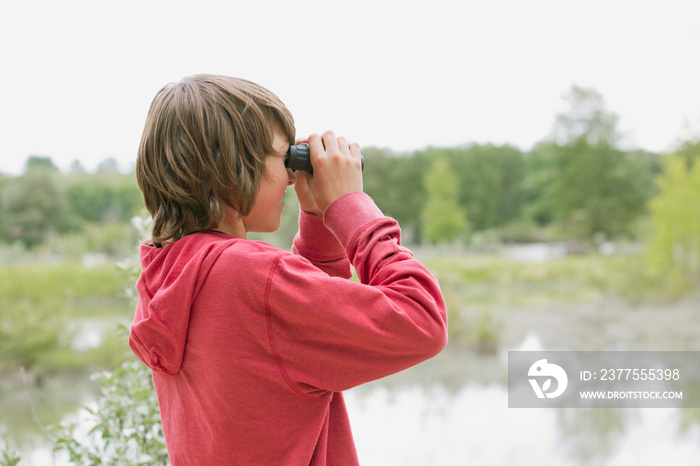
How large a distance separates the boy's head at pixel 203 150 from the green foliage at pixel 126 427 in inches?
23.3

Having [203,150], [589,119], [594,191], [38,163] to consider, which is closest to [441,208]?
[594,191]

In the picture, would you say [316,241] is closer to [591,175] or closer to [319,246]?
[319,246]

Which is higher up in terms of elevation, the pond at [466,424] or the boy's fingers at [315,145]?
the boy's fingers at [315,145]

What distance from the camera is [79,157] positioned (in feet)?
10.4

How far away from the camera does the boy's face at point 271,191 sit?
0.38 m

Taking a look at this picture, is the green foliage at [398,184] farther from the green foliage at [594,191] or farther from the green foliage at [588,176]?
the green foliage at [594,191]

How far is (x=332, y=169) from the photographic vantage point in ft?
1.26

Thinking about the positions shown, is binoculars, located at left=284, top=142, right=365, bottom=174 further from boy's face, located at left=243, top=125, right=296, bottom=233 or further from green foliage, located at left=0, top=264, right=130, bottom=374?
green foliage, located at left=0, top=264, right=130, bottom=374

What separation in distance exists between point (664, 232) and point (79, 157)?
4.28 meters

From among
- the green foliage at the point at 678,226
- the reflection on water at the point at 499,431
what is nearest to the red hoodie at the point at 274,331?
the reflection on water at the point at 499,431

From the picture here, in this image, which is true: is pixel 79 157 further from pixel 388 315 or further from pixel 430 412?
pixel 388 315

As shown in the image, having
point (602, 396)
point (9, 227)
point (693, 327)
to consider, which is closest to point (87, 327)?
point (9, 227)

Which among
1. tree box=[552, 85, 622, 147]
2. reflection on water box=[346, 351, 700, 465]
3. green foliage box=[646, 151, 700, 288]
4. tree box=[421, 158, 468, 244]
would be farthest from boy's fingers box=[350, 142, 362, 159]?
tree box=[552, 85, 622, 147]

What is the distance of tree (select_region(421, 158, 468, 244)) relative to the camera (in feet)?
16.3
